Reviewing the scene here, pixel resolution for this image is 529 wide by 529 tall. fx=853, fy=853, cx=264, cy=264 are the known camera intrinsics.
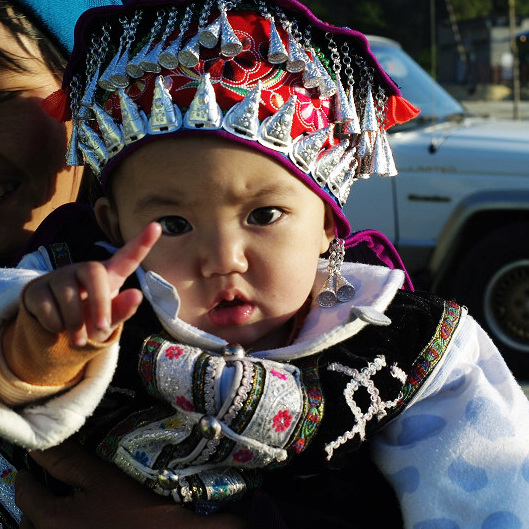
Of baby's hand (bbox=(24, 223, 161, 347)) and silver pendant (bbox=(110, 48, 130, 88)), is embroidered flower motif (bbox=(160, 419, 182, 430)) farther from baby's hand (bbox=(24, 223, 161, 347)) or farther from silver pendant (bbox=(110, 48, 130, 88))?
silver pendant (bbox=(110, 48, 130, 88))

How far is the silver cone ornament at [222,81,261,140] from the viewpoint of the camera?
1974 millimetres

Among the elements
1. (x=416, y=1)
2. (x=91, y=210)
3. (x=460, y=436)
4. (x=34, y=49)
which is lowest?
(x=416, y=1)

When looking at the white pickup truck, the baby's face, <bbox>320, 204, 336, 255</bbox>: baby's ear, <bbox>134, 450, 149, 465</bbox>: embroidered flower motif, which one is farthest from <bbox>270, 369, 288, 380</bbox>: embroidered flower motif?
the white pickup truck

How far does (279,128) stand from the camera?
79.9 inches

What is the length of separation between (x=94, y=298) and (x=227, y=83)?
0.76 m

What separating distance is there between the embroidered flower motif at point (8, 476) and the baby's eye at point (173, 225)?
753 millimetres

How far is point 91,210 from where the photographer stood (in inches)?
93.4

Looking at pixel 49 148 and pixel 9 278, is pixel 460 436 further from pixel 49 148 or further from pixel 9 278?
pixel 49 148

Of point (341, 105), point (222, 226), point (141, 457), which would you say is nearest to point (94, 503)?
point (141, 457)

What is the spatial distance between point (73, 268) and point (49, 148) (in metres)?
1.03

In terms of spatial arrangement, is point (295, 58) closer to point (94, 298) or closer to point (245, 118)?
point (245, 118)

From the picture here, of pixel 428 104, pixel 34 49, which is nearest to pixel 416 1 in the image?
pixel 428 104

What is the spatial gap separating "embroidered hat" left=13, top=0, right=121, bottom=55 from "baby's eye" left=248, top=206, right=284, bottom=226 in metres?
0.97

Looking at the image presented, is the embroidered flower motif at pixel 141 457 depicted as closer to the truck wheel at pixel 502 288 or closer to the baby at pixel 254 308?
the baby at pixel 254 308
